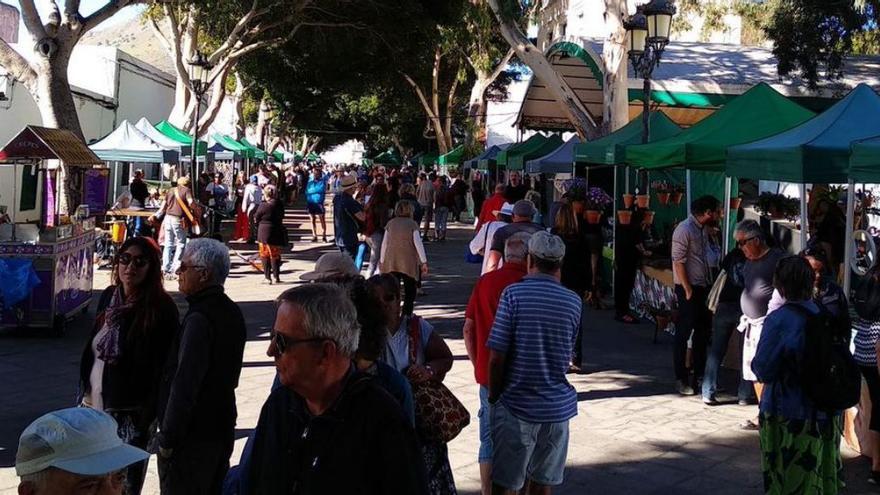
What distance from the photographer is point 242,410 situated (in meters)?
7.36

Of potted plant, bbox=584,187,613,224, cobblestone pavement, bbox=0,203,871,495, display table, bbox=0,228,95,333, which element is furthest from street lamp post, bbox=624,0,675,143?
display table, bbox=0,228,95,333

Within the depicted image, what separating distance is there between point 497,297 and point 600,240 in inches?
323

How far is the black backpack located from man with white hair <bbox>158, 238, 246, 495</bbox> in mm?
2768

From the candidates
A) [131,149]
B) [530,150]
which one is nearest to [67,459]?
[131,149]

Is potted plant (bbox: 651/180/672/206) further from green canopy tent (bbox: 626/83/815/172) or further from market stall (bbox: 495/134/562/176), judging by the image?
market stall (bbox: 495/134/562/176)

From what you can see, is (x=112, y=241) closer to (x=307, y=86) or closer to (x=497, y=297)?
(x=497, y=297)

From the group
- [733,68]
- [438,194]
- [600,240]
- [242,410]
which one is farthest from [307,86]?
[242,410]

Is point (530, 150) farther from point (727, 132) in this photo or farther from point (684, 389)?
point (684, 389)

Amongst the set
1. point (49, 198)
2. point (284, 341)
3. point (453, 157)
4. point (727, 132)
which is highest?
point (453, 157)

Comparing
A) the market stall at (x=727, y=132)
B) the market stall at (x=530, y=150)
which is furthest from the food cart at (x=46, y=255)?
the market stall at (x=530, y=150)

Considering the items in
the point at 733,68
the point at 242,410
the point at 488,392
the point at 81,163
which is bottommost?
the point at 242,410

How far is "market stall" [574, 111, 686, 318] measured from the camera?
1159cm

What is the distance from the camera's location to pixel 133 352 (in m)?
4.29

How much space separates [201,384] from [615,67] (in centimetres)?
1360
